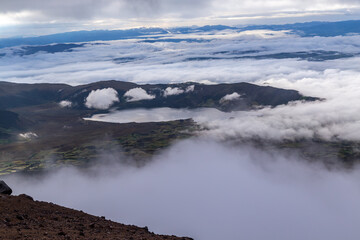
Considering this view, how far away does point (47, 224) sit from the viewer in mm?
53594

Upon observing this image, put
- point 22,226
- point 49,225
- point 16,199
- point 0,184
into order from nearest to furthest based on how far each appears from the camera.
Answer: point 22,226
point 49,225
point 16,199
point 0,184

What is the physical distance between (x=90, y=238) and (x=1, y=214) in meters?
18.1

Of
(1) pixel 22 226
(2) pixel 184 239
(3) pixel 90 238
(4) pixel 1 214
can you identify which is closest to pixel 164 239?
(2) pixel 184 239

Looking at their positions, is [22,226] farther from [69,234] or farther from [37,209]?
[37,209]

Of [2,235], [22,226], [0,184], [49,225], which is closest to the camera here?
[2,235]

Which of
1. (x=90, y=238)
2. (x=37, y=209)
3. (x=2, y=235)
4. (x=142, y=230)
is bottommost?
(x=142, y=230)

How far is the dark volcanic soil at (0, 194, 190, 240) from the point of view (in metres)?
44.6

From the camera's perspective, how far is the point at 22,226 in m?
49.1

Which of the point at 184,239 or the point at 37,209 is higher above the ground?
the point at 37,209

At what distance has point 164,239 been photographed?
56.3 metres

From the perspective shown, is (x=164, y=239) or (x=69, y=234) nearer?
(x=69, y=234)

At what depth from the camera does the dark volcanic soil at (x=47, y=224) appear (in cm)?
4455

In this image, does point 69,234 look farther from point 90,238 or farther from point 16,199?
point 16,199

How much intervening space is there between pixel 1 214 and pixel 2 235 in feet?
49.0
